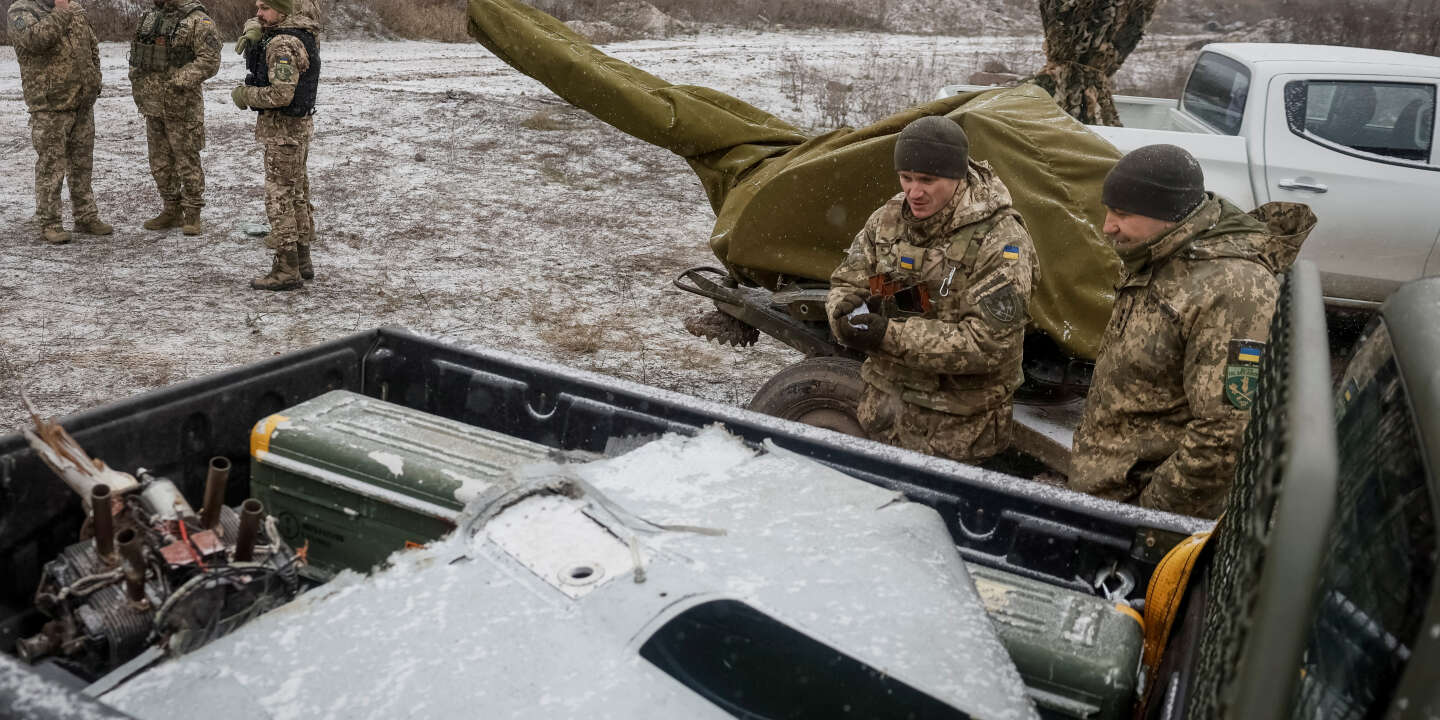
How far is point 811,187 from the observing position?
4.24 metres

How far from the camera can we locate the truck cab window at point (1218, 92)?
19.8ft

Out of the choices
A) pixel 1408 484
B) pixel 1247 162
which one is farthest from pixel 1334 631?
pixel 1247 162

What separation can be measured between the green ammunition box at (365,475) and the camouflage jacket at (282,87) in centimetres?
426

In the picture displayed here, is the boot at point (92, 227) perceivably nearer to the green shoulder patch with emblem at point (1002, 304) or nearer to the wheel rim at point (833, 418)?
the wheel rim at point (833, 418)

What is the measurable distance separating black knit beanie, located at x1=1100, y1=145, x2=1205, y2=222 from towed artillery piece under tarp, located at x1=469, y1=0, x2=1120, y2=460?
43.6 inches

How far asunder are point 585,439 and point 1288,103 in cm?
467

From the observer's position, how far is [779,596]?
188 cm

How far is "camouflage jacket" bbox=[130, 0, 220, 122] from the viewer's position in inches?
292

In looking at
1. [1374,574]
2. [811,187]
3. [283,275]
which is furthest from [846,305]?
[283,275]

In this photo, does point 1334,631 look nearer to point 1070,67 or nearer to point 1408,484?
point 1408,484

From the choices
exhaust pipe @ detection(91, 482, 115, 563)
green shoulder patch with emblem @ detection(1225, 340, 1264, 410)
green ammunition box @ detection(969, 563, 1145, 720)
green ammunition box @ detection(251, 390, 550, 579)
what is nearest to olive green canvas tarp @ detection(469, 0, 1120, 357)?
green shoulder patch with emblem @ detection(1225, 340, 1264, 410)

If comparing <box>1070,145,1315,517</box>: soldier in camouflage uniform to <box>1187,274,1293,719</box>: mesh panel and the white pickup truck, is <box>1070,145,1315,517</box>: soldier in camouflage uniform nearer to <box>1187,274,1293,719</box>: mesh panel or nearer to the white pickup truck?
<box>1187,274,1293,719</box>: mesh panel

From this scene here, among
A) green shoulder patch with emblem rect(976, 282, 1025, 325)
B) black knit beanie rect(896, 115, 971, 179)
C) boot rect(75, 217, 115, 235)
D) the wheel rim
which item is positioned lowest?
boot rect(75, 217, 115, 235)

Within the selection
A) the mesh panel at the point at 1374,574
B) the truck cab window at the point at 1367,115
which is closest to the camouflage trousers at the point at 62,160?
the truck cab window at the point at 1367,115
